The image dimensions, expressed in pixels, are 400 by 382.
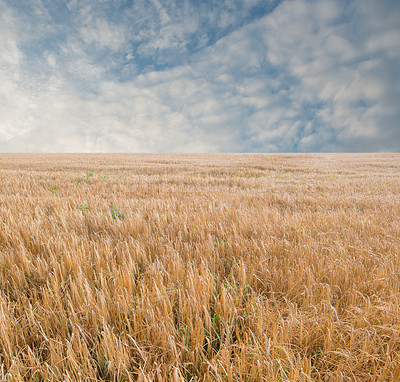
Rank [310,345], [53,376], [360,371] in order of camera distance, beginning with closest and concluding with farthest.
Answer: [53,376], [360,371], [310,345]

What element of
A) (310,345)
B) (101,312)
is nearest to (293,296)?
(310,345)

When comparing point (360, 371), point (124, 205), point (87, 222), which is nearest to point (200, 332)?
point (360, 371)

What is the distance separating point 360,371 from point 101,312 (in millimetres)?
1511

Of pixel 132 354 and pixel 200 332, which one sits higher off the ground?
pixel 200 332

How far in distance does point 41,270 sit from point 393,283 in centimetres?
306

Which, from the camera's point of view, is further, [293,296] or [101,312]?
[293,296]

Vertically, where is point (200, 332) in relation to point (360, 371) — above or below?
above

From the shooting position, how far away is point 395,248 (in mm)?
2662

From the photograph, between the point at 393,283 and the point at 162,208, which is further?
the point at 162,208

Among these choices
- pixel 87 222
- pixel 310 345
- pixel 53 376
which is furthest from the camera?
pixel 87 222

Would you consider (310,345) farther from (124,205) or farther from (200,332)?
(124,205)

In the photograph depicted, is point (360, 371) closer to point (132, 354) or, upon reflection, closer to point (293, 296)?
point (293, 296)

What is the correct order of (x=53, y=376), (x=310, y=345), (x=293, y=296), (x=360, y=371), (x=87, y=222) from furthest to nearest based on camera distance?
1. (x=87, y=222)
2. (x=293, y=296)
3. (x=310, y=345)
4. (x=360, y=371)
5. (x=53, y=376)

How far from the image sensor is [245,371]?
1.14m
